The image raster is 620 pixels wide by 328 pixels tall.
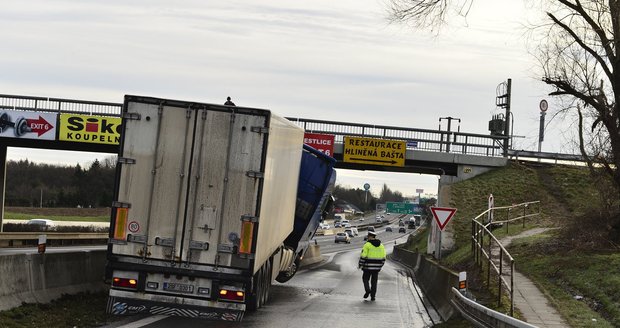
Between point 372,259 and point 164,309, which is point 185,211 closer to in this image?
point 164,309

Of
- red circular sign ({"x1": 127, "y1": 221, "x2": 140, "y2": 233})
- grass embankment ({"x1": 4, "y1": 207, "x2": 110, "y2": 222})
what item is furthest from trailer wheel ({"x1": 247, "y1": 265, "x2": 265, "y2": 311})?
grass embankment ({"x1": 4, "y1": 207, "x2": 110, "y2": 222})

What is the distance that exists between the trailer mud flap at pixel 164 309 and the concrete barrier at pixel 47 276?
1343 mm

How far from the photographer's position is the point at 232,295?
1263 centimetres

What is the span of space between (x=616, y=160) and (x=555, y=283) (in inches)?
180

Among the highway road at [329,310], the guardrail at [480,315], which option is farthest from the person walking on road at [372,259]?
the guardrail at [480,315]

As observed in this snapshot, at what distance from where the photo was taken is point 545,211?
41344 millimetres

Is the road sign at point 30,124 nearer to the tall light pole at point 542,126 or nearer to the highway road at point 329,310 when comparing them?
the highway road at point 329,310

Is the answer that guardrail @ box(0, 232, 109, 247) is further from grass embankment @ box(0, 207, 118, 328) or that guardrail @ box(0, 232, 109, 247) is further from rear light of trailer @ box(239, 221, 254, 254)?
rear light of trailer @ box(239, 221, 254, 254)

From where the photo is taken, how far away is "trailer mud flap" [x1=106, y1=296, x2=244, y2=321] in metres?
12.6

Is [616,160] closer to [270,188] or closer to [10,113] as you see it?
[270,188]

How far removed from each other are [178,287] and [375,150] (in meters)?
28.7

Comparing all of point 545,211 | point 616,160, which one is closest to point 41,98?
point 545,211

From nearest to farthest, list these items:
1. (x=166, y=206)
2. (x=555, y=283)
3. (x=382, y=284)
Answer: (x=166, y=206) < (x=555, y=283) < (x=382, y=284)

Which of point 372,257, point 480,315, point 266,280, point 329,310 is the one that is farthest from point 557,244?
point 480,315
